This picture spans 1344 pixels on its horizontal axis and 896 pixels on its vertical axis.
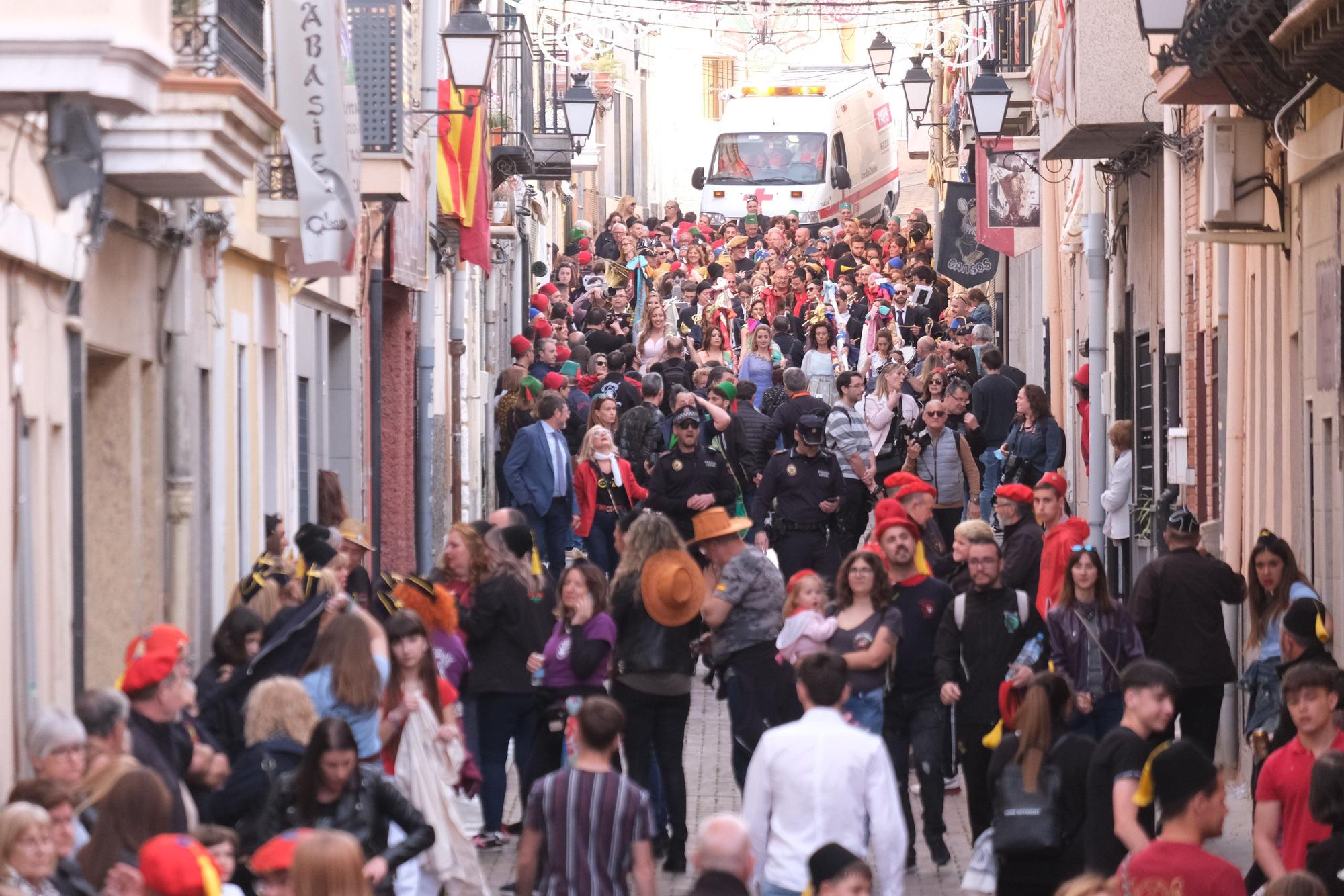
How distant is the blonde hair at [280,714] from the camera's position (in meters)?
9.31

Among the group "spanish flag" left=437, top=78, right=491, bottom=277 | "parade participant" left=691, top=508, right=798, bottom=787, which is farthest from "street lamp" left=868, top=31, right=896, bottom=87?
"parade participant" left=691, top=508, right=798, bottom=787

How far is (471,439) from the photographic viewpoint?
1181 inches

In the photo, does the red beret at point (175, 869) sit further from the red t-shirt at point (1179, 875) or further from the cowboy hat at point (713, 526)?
the cowboy hat at point (713, 526)

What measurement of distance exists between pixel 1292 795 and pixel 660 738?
4.19 m

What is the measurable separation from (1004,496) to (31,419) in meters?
6.15

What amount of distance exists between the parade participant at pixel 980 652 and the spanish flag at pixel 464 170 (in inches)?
522

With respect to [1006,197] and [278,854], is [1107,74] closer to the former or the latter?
[1006,197]

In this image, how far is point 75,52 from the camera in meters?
9.88

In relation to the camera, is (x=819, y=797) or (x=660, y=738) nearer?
(x=819, y=797)

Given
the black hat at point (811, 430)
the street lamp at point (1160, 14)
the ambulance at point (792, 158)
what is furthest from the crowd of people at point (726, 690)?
the ambulance at point (792, 158)

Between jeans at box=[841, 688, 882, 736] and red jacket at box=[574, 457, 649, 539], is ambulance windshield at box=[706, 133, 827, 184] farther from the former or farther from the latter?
jeans at box=[841, 688, 882, 736]

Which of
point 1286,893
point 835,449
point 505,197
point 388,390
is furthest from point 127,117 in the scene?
point 505,197

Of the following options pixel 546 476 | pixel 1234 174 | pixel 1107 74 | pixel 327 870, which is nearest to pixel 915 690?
pixel 1234 174

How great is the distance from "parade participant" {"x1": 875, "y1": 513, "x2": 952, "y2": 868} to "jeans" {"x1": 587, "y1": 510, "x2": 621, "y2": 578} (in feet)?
24.3
